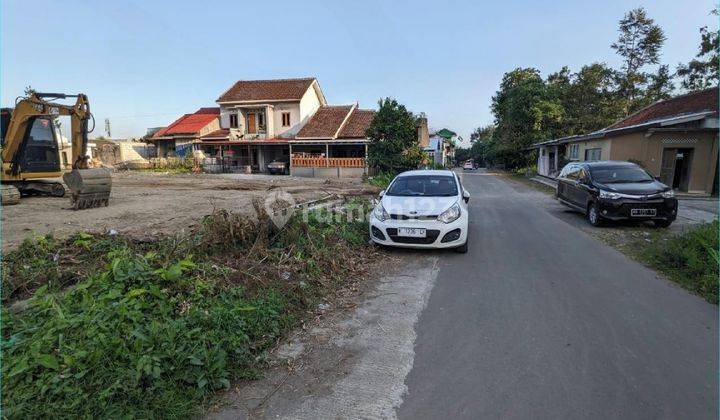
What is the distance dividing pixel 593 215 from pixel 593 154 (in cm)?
1394

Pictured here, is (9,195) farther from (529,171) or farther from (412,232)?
(529,171)

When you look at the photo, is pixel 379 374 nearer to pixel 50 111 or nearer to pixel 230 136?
pixel 50 111

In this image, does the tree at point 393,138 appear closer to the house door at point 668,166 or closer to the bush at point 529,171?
the house door at point 668,166

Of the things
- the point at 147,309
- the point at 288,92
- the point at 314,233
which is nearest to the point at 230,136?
the point at 288,92

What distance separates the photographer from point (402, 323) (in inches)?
159

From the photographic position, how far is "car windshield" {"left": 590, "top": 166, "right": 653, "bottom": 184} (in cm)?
933

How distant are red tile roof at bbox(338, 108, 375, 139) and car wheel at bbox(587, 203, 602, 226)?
1927cm

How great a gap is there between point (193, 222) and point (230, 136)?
25.1 meters

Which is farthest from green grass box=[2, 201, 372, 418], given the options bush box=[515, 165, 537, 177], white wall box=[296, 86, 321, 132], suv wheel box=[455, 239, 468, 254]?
bush box=[515, 165, 537, 177]

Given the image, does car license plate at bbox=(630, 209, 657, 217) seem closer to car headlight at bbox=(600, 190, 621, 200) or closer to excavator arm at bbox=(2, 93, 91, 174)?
car headlight at bbox=(600, 190, 621, 200)

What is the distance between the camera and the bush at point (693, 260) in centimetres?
488

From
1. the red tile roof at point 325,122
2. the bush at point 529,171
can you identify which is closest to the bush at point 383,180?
the red tile roof at point 325,122

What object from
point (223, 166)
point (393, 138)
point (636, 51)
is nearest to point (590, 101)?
point (636, 51)

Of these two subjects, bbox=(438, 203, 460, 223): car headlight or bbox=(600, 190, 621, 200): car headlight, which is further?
bbox=(600, 190, 621, 200): car headlight
